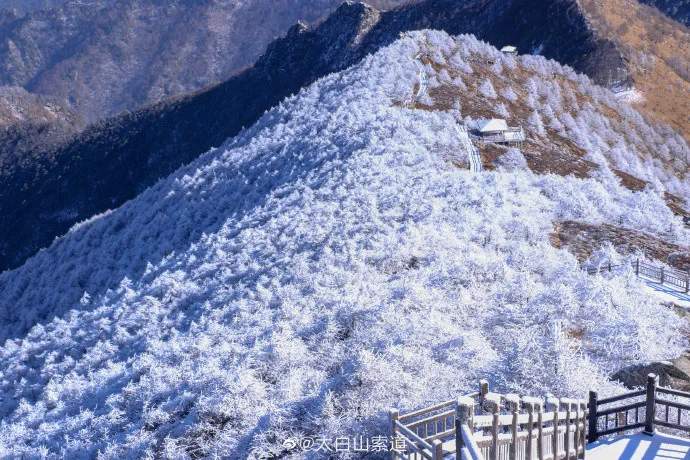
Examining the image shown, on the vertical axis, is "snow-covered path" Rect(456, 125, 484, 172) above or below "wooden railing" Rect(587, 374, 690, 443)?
above

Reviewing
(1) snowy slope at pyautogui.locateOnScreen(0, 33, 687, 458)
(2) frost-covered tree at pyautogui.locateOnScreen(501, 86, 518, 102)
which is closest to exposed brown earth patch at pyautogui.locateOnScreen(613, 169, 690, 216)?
(1) snowy slope at pyautogui.locateOnScreen(0, 33, 687, 458)

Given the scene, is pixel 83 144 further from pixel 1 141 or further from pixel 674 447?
pixel 674 447

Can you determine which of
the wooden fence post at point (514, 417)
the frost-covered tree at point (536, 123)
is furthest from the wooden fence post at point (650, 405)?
the frost-covered tree at point (536, 123)

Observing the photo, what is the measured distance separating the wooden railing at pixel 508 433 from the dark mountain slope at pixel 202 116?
89.6 metres

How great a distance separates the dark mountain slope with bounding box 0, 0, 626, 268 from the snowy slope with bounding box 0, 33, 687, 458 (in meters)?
67.2

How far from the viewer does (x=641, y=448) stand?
9.56m

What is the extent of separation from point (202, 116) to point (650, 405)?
134m

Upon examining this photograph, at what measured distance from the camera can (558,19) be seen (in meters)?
93.9

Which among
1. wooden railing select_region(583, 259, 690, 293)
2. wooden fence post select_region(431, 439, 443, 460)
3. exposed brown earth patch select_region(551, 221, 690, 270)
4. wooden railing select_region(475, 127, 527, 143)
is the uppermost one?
wooden railing select_region(475, 127, 527, 143)

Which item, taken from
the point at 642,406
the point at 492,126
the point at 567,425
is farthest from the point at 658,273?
the point at 492,126

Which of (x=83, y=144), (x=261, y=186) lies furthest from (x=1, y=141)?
(x=261, y=186)

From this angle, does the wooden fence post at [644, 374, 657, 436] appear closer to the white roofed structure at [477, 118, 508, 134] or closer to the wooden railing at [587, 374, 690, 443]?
the wooden railing at [587, 374, 690, 443]

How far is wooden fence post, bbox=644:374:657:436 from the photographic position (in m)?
9.73

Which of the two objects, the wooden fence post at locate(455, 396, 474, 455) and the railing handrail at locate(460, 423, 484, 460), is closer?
the railing handrail at locate(460, 423, 484, 460)
